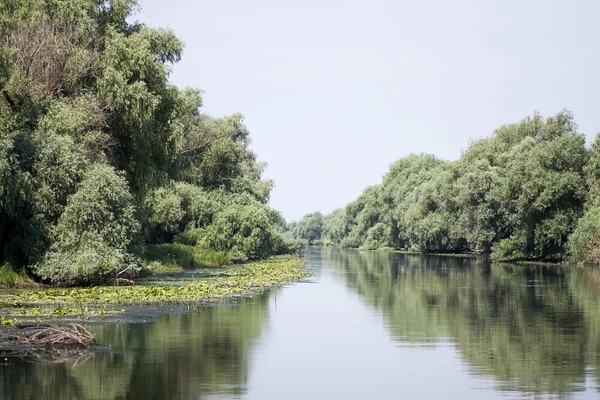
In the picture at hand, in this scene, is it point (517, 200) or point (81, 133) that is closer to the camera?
point (81, 133)

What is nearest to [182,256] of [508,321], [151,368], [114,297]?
[114,297]

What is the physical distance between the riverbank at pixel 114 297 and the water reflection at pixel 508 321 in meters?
6.49

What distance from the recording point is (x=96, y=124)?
4325cm

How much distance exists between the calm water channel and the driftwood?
1.79ft

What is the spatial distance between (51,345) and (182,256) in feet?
121

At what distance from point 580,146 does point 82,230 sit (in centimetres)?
5247

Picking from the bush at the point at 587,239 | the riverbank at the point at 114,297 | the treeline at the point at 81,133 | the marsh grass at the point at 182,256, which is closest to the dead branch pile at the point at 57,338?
the riverbank at the point at 114,297

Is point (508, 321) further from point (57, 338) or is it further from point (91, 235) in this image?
point (91, 235)

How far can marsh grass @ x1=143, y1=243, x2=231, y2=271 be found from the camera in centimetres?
5481

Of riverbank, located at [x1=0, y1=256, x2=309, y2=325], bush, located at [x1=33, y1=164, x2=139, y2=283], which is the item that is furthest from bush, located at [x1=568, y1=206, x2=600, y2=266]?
bush, located at [x1=33, y1=164, x2=139, y2=283]

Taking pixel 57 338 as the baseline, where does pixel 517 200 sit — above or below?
above

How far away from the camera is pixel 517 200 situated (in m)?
77.6

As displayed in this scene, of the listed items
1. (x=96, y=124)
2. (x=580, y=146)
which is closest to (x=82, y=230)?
(x=96, y=124)

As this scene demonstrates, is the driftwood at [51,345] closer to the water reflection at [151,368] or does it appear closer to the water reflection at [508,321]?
the water reflection at [151,368]
